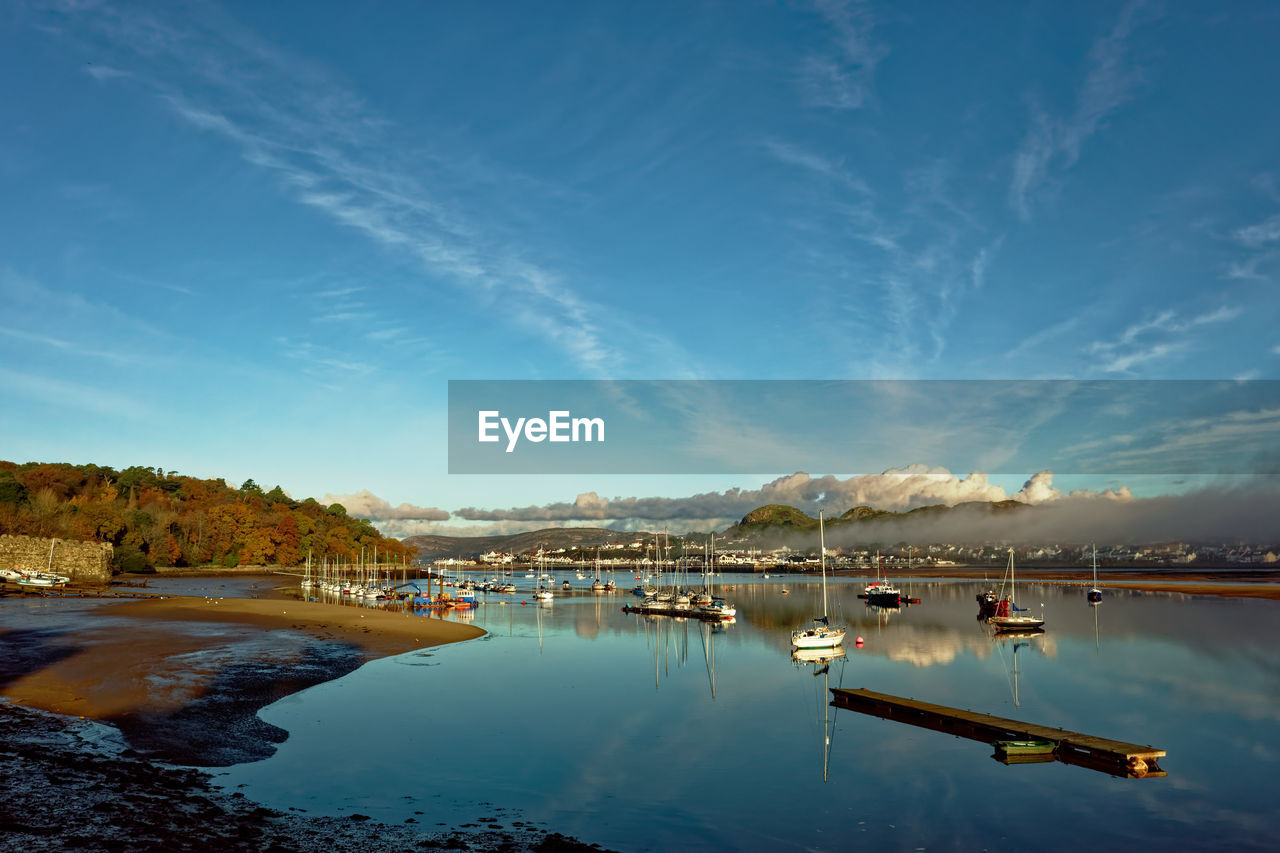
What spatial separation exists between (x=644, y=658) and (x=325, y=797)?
3918 cm

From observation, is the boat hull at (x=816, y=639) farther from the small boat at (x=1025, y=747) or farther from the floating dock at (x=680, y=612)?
the small boat at (x=1025, y=747)

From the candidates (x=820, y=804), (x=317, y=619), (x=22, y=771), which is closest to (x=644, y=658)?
(x=317, y=619)

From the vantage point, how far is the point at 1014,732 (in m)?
30.6

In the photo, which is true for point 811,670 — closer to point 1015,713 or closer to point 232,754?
point 1015,713

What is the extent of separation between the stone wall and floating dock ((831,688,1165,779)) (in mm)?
109545

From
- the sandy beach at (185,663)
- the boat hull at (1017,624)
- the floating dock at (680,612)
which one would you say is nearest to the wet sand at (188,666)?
the sandy beach at (185,663)

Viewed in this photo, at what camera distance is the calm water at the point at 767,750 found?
21.1 meters

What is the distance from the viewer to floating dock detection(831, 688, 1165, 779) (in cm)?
2731

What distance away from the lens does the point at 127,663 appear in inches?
Answer: 1455

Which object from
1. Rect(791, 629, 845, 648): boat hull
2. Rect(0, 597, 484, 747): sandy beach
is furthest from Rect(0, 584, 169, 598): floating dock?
Rect(791, 629, 845, 648): boat hull

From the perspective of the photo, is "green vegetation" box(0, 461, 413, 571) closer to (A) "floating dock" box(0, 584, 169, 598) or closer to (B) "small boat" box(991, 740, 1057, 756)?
(A) "floating dock" box(0, 584, 169, 598)

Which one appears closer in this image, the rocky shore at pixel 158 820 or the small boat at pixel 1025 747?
the rocky shore at pixel 158 820

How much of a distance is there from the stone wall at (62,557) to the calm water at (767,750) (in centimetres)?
8019

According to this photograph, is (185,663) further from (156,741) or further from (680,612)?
(680,612)
